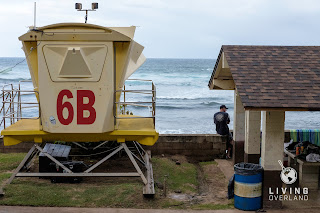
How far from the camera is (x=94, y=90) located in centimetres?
1063

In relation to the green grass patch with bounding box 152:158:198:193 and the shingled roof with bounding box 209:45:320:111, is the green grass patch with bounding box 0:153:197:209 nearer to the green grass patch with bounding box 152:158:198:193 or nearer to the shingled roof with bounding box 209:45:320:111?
the green grass patch with bounding box 152:158:198:193

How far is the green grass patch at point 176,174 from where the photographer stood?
12.2 metres

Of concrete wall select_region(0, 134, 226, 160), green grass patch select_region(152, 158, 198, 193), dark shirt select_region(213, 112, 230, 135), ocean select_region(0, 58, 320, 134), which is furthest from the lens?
ocean select_region(0, 58, 320, 134)

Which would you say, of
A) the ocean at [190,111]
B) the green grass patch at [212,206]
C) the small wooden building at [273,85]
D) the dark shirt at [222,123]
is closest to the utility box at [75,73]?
the green grass patch at [212,206]

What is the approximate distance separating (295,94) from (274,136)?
1020 millimetres

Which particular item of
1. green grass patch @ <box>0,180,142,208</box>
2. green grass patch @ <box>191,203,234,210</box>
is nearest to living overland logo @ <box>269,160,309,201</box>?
green grass patch @ <box>191,203,234,210</box>

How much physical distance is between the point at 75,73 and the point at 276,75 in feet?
14.7

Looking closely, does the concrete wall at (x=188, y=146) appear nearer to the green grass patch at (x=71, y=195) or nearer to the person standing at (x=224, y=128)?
the person standing at (x=224, y=128)

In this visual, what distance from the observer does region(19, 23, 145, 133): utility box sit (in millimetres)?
10516

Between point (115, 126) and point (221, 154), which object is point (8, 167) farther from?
point (221, 154)

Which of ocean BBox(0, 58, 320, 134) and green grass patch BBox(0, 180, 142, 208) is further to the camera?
ocean BBox(0, 58, 320, 134)

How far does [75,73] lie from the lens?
34.6 feet

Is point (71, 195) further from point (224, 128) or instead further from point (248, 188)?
point (224, 128)

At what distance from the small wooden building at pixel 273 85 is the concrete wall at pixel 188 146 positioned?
10.4 feet
